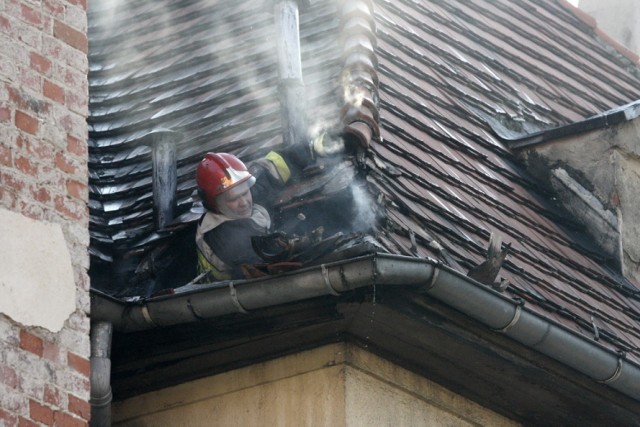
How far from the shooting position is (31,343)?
6.68 m

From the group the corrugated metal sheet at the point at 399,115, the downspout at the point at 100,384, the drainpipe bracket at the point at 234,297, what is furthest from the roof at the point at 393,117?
the downspout at the point at 100,384

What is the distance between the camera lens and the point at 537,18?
45.3 ft

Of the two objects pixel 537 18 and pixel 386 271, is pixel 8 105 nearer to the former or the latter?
pixel 386 271

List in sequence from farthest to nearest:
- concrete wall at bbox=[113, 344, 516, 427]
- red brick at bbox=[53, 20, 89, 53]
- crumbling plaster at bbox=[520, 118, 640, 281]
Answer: crumbling plaster at bbox=[520, 118, 640, 281]
concrete wall at bbox=[113, 344, 516, 427]
red brick at bbox=[53, 20, 89, 53]

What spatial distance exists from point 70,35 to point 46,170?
0.60m

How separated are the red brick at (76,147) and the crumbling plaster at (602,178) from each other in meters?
4.76

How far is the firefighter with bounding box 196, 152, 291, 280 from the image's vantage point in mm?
9070

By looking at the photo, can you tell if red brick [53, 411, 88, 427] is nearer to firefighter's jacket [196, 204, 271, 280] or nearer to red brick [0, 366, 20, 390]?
red brick [0, 366, 20, 390]

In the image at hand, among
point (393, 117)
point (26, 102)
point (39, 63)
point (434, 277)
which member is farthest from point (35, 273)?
point (393, 117)

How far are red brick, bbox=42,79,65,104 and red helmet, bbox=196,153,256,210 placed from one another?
A: 2090mm

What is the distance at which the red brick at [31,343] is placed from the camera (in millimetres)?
6648

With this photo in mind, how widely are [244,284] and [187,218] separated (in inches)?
54.5

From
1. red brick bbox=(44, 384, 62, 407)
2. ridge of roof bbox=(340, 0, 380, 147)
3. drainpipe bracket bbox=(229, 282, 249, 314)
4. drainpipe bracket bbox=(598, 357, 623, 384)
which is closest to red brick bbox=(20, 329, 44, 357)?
red brick bbox=(44, 384, 62, 407)

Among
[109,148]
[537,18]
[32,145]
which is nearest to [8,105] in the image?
[32,145]
